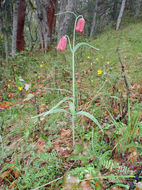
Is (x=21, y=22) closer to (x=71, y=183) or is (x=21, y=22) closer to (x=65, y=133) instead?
(x=65, y=133)

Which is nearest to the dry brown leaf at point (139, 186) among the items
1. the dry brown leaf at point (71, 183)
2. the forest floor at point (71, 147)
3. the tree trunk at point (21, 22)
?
the forest floor at point (71, 147)

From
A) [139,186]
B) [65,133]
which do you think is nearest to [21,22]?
[65,133]

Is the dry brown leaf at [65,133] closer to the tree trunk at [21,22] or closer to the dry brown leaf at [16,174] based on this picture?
the dry brown leaf at [16,174]

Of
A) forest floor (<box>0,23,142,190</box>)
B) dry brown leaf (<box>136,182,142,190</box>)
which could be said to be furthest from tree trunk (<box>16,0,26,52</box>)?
dry brown leaf (<box>136,182,142,190</box>)

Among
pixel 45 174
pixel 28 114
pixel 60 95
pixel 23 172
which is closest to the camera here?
pixel 45 174

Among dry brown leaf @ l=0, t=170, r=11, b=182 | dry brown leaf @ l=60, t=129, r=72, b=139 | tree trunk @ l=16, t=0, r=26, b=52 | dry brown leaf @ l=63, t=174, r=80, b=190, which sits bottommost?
dry brown leaf @ l=0, t=170, r=11, b=182

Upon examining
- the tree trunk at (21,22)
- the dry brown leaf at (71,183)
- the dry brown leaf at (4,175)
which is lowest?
the dry brown leaf at (4,175)

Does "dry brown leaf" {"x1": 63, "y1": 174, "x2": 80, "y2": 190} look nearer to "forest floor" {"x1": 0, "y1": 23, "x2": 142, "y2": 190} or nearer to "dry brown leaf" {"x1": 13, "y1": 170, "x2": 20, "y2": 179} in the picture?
"forest floor" {"x1": 0, "y1": 23, "x2": 142, "y2": 190}

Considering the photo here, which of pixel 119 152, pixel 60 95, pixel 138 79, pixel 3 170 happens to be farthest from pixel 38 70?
pixel 119 152

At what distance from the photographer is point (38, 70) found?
9.75ft

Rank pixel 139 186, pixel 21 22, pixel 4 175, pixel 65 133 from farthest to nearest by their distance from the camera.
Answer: pixel 21 22, pixel 65 133, pixel 4 175, pixel 139 186

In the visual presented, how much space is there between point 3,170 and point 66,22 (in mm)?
3597

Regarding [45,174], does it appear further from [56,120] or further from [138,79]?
[138,79]

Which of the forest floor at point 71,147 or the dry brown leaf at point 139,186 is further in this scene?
the forest floor at point 71,147
